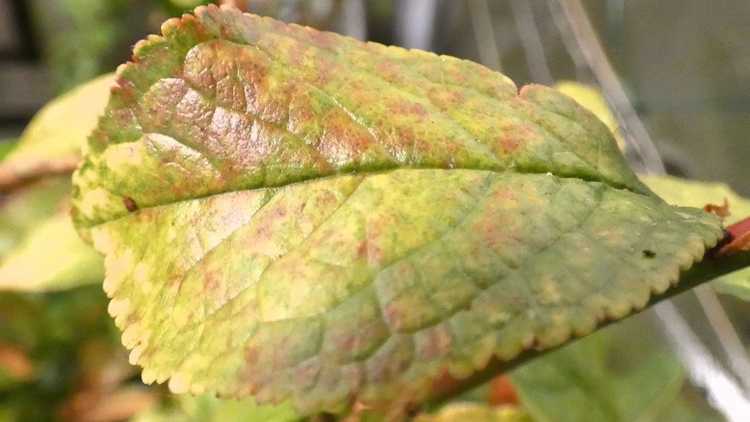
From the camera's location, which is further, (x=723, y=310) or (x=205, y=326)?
(x=723, y=310)

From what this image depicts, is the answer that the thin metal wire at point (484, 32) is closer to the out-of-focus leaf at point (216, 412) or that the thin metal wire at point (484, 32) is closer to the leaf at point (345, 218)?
the out-of-focus leaf at point (216, 412)

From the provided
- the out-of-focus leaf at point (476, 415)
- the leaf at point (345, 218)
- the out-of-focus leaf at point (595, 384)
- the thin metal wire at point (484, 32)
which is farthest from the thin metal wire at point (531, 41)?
the leaf at point (345, 218)

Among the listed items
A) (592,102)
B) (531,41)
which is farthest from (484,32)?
(592,102)

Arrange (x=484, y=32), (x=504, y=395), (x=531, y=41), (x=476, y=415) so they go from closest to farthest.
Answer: (x=476, y=415) → (x=504, y=395) → (x=531, y=41) → (x=484, y=32)

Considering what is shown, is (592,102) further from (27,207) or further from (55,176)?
(27,207)

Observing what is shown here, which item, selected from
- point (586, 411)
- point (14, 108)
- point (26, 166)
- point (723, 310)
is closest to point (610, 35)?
point (723, 310)

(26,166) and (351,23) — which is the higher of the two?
(26,166)

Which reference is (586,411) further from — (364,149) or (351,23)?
(351,23)
